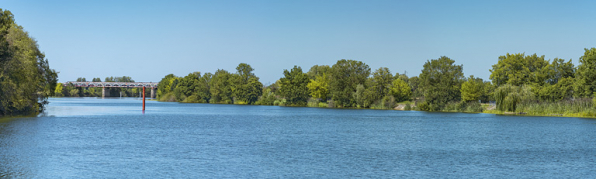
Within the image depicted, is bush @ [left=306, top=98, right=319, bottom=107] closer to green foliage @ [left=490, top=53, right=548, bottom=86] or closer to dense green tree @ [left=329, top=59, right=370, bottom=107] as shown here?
dense green tree @ [left=329, top=59, right=370, bottom=107]

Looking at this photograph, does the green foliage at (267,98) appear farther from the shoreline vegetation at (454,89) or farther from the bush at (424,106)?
the bush at (424,106)

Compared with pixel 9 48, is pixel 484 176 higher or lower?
lower

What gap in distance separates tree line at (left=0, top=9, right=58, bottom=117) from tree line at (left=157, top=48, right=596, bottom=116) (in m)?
71.9

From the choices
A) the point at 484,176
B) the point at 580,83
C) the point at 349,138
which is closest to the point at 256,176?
the point at 484,176

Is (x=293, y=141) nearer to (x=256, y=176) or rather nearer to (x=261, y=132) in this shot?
(x=261, y=132)

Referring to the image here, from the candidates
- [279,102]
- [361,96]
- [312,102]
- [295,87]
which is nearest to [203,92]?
[279,102]

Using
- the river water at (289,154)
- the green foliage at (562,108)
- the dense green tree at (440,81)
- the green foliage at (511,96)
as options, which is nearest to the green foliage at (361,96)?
the dense green tree at (440,81)

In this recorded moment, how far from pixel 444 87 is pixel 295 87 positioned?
55.1 m

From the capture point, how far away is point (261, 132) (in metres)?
53.3

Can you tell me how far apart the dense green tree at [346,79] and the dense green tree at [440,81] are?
909 inches

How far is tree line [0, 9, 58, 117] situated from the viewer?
5683 centimetres

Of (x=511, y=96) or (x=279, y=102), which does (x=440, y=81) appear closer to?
(x=511, y=96)

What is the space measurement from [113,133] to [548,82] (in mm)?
81299

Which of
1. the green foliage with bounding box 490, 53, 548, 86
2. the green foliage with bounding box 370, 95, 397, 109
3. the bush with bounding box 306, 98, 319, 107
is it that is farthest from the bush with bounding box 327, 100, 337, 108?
the green foliage with bounding box 490, 53, 548, 86
